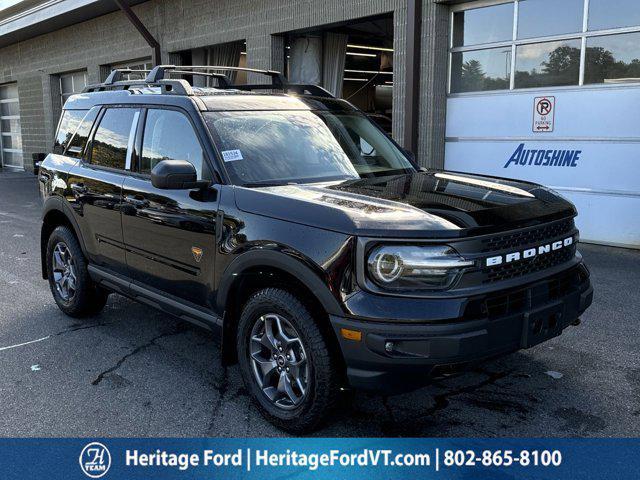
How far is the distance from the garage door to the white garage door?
19.6 metres

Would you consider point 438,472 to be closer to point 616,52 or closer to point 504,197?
point 504,197

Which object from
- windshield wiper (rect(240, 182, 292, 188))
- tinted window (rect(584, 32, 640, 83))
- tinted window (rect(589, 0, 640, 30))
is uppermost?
tinted window (rect(589, 0, 640, 30))

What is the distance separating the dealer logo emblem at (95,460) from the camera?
3066 mm

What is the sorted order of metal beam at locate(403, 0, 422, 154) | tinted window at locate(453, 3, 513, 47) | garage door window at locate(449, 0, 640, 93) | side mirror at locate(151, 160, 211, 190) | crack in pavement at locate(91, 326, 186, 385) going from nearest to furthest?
side mirror at locate(151, 160, 211, 190) < crack in pavement at locate(91, 326, 186, 385) < garage door window at locate(449, 0, 640, 93) < tinted window at locate(453, 3, 513, 47) < metal beam at locate(403, 0, 422, 154)

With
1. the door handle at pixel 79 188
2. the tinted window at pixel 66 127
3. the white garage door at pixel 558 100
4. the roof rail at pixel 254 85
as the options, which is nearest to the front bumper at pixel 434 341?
the roof rail at pixel 254 85

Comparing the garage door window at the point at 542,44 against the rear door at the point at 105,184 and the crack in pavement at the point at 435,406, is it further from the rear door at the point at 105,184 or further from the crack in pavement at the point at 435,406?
the rear door at the point at 105,184

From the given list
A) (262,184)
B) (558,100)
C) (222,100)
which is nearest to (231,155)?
(262,184)

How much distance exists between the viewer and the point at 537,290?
3.18 metres

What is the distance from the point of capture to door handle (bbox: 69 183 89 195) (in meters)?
4.92

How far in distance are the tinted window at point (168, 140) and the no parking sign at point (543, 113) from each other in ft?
20.4

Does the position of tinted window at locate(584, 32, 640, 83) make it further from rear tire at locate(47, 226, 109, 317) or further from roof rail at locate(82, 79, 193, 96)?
rear tire at locate(47, 226, 109, 317)

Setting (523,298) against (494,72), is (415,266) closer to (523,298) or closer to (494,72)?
(523,298)

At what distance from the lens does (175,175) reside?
3523 millimetres

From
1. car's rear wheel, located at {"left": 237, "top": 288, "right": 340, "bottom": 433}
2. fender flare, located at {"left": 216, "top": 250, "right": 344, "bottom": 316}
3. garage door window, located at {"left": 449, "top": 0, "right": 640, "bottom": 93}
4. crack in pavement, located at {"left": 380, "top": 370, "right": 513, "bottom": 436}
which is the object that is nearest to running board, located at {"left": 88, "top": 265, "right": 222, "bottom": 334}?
fender flare, located at {"left": 216, "top": 250, "right": 344, "bottom": 316}
